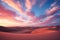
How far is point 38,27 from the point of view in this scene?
2.28 m

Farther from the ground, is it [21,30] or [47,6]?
[47,6]

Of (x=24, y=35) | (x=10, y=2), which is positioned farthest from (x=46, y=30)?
(x=10, y=2)

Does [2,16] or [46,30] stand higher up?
[2,16]

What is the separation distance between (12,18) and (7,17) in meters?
0.08

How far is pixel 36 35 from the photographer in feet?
7.44

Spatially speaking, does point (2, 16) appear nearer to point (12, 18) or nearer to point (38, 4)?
point (12, 18)

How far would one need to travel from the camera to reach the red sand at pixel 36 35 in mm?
2236

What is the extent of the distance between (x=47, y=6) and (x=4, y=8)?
2.08 ft

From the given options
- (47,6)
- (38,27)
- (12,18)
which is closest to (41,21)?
(38,27)

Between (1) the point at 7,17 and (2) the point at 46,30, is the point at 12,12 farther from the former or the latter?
(2) the point at 46,30

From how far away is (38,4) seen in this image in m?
2.29

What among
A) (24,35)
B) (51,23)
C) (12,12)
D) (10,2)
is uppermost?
(10,2)

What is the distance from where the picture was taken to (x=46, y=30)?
2.29 meters

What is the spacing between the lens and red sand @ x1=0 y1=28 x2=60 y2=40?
2236 mm
